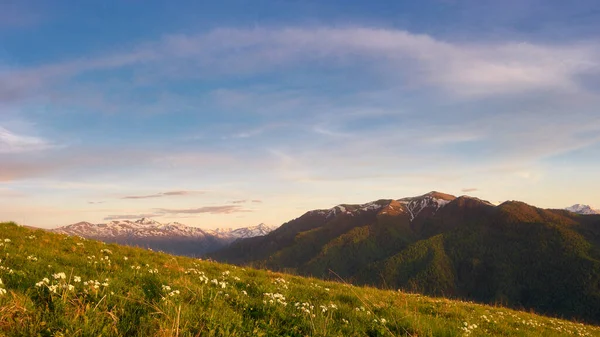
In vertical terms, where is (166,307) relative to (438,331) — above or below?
above

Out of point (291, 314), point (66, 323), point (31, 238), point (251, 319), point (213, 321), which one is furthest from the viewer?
point (31, 238)

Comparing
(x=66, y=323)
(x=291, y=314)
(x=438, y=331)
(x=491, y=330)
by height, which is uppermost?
(x=66, y=323)

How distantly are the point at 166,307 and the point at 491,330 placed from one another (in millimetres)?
12983

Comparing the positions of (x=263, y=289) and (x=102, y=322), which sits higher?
(x=102, y=322)

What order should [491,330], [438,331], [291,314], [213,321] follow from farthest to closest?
[491,330] < [438,331] < [291,314] < [213,321]

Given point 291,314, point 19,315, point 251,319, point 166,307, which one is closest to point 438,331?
point 291,314

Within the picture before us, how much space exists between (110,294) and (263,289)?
4.70 m

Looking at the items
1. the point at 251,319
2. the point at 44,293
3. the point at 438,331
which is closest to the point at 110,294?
the point at 44,293

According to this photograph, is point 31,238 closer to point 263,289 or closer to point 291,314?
point 263,289

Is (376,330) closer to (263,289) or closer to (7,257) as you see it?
(263,289)

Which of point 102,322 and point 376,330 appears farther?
point 376,330

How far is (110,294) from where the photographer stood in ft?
23.8

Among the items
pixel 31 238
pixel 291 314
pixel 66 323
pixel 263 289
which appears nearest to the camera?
pixel 66 323

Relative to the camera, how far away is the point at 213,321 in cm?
658
